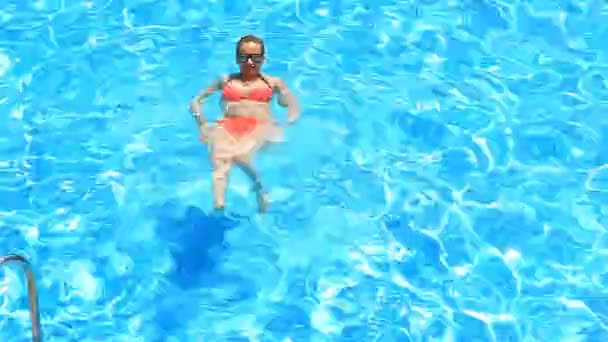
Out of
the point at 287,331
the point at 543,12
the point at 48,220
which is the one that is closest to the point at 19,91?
the point at 48,220

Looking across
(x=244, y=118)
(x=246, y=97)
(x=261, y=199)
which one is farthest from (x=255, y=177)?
(x=246, y=97)

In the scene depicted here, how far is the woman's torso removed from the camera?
7.08 m

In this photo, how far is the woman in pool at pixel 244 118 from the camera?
6793mm

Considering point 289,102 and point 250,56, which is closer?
point 250,56

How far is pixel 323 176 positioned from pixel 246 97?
88 centimetres

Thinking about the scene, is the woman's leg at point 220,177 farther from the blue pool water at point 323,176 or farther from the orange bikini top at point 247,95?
the orange bikini top at point 247,95

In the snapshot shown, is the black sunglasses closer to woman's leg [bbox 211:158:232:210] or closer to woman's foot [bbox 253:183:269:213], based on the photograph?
woman's leg [bbox 211:158:232:210]

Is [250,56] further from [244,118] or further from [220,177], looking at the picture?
[220,177]

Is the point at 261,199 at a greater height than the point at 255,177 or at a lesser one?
lesser

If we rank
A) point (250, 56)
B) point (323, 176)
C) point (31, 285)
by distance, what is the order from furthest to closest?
1. point (323, 176)
2. point (250, 56)
3. point (31, 285)

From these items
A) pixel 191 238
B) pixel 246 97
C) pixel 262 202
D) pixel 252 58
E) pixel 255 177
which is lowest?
pixel 191 238

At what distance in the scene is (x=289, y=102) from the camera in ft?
23.4

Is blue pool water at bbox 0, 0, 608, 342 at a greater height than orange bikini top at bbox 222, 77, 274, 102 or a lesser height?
lesser

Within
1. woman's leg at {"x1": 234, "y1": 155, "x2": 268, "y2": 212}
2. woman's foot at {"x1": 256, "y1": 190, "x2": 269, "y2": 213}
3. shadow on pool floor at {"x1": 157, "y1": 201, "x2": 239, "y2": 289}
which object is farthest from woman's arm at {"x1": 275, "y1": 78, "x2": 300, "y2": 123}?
shadow on pool floor at {"x1": 157, "y1": 201, "x2": 239, "y2": 289}
